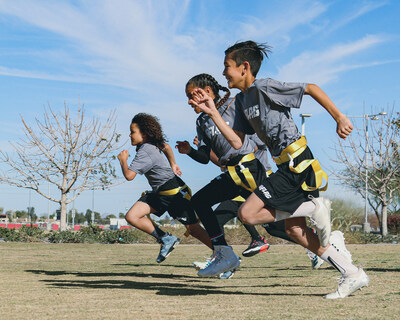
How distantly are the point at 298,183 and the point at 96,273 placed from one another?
3907 mm

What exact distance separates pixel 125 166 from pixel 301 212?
278 cm

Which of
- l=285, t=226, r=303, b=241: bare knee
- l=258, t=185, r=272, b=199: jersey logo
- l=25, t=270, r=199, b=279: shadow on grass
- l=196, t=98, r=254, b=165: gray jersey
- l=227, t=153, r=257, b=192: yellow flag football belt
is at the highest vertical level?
l=196, t=98, r=254, b=165: gray jersey

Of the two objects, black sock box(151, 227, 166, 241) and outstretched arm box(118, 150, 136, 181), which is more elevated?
outstretched arm box(118, 150, 136, 181)

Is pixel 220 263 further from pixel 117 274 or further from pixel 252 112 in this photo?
pixel 117 274

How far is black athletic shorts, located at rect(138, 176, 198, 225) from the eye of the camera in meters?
6.75

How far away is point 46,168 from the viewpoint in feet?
86.0

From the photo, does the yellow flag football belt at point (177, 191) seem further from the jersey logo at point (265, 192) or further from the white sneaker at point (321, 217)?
the white sneaker at point (321, 217)

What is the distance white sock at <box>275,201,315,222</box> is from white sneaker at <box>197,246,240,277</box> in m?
1.04

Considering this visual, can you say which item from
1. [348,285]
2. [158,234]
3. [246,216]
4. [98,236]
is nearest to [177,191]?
[158,234]

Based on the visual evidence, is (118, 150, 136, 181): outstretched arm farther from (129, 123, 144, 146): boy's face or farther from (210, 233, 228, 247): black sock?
(210, 233, 228, 247): black sock

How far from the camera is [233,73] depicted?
4.99 m

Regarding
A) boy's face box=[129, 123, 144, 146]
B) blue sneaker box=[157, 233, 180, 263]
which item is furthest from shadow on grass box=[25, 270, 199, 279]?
boy's face box=[129, 123, 144, 146]

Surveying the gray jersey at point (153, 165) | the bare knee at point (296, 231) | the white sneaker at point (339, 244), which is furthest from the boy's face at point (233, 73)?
the gray jersey at point (153, 165)

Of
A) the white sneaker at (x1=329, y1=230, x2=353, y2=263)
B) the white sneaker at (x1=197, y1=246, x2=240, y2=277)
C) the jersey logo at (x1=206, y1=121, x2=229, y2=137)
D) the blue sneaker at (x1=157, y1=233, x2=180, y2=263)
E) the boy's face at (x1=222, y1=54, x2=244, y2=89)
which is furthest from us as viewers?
the blue sneaker at (x1=157, y1=233, x2=180, y2=263)
